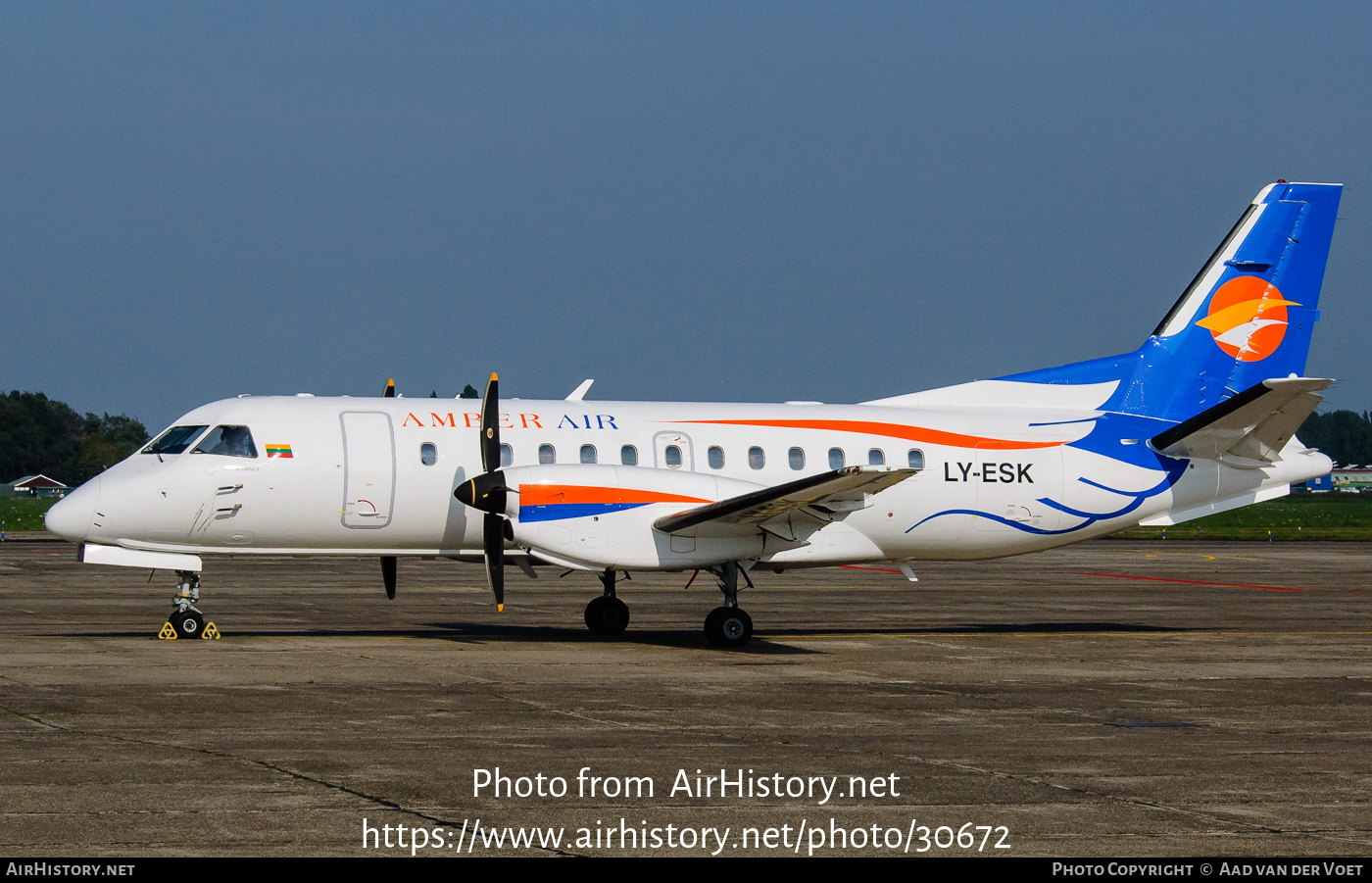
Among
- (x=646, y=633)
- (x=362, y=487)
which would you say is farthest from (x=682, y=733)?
(x=646, y=633)

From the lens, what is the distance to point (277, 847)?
25.1 feet

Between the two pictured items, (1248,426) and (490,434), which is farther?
(1248,426)

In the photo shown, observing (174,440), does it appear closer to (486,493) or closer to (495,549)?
(486,493)

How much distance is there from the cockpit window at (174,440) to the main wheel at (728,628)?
7294 millimetres

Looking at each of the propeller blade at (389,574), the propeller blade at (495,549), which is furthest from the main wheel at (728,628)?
the propeller blade at (389,574)

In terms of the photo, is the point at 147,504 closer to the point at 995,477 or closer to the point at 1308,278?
the point at 995,477

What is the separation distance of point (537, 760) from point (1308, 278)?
16938 mm

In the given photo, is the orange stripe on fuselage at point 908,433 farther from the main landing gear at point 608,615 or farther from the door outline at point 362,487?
the door outline at point 362,487

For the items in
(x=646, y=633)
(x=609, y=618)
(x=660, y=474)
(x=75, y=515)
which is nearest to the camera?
(x=75, y=515)

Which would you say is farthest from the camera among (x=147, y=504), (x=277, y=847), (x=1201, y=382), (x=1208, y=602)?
(x=1208, y=602)

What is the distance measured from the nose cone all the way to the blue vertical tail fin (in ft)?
45.4

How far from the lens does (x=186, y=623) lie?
18344 mm

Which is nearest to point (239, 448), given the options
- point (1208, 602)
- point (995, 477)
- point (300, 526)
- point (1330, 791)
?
point (300, 526)

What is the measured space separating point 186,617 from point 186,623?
87mm
